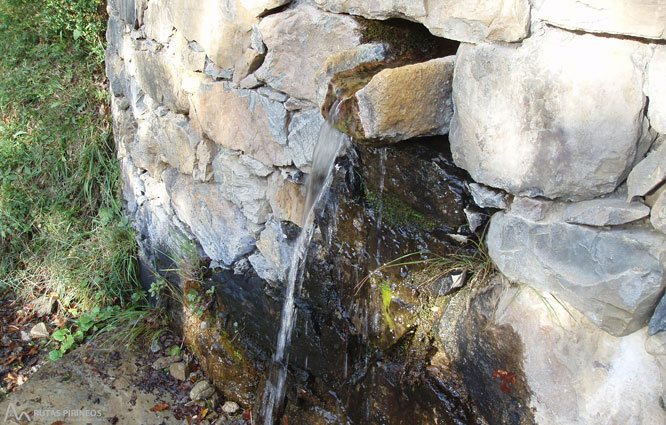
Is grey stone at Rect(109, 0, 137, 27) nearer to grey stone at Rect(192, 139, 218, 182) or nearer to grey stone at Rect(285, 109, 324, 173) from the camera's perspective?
grey stone at Rect(192, 139, 218, 182)

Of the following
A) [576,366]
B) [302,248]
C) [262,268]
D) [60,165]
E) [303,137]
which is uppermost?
[303,137]

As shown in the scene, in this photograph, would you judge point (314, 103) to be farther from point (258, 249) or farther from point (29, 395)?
point (29, 395)

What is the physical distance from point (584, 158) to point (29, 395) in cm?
277

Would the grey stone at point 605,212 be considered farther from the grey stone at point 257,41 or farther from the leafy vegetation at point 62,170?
the leafy vegetation at point 62,170

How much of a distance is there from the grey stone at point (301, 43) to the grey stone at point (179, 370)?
1.75 metres

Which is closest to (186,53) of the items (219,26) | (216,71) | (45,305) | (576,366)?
(216,71)

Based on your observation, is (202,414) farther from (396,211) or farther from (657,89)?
(657,89)

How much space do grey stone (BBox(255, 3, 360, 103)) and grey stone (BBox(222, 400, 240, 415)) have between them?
1650mm

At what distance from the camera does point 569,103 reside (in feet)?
3.51

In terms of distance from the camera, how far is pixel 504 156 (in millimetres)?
1231

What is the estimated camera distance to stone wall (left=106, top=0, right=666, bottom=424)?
1.04 m

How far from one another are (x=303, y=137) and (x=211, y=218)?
97 centimetres

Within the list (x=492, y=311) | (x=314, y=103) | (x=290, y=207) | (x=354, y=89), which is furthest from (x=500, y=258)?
(x=290, y=207)

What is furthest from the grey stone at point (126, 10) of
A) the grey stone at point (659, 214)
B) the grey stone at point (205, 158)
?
the grey stone at point (659, 214)
